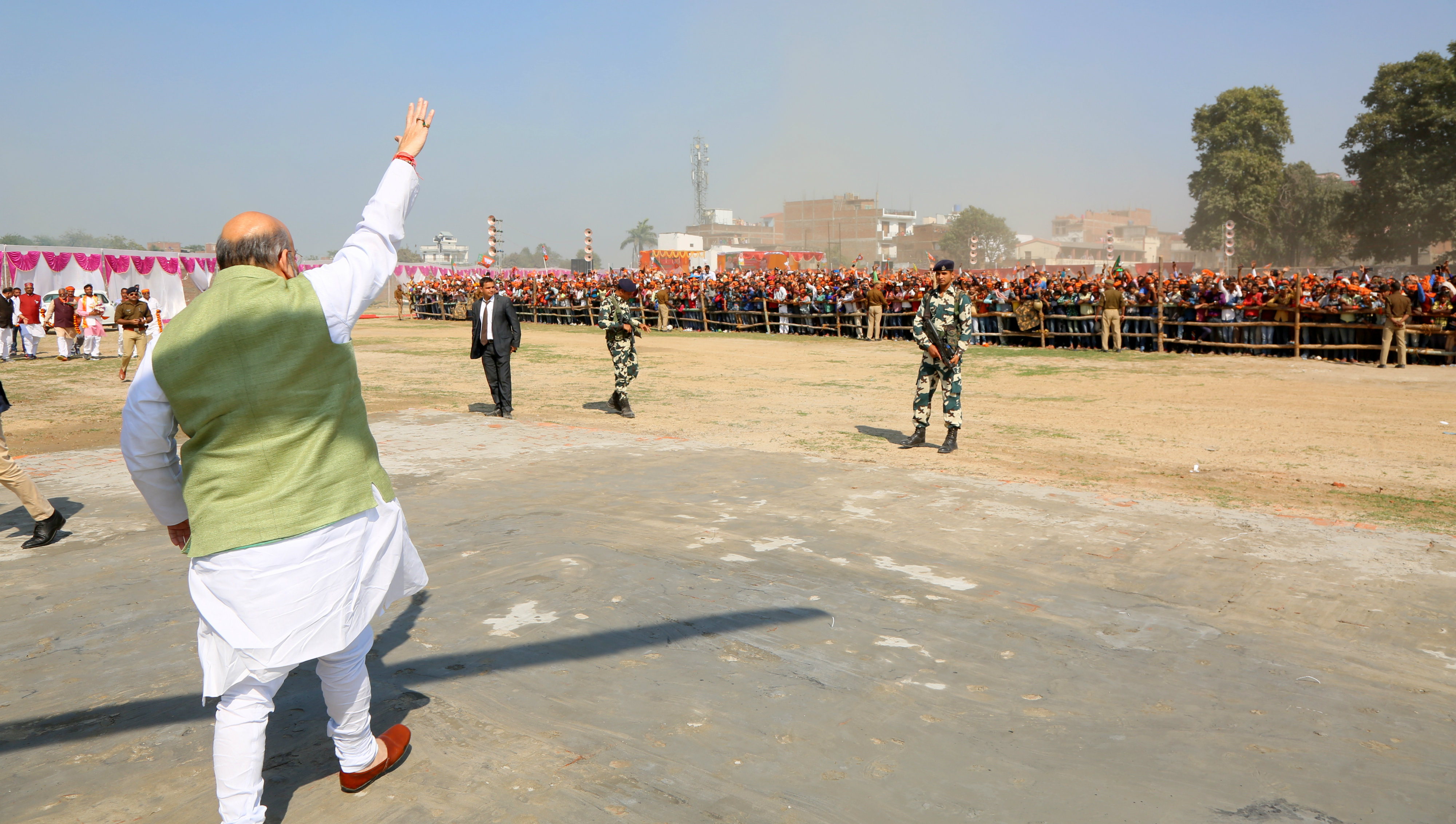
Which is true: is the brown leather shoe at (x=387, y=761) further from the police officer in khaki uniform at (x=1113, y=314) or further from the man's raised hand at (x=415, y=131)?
the police officer in khaki uniform at (x=1113, y=314)

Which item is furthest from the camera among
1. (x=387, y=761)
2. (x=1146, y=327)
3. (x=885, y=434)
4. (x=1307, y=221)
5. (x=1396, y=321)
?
(x=1307, y=221)

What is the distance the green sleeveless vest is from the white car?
22.4 metres

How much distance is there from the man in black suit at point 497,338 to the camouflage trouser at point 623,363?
1200 mm

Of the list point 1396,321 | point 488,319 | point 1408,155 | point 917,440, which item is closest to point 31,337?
point 488,319

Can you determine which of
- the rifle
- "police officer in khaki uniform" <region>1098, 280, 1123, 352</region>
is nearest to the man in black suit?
the rifle

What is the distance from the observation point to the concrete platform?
2695 mm

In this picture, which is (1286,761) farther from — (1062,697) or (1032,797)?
(1032,797)

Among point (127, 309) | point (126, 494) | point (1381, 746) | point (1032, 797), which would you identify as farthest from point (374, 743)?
point (127, 309)

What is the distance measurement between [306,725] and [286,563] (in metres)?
1.06

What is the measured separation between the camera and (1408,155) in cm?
4756

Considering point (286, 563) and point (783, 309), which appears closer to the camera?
A: point (286, 563)

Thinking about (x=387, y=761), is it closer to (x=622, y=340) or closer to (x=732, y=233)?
(x=622, y=340)

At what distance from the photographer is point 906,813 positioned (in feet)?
8.55

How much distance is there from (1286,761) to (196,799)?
340cm
